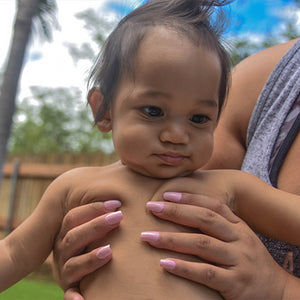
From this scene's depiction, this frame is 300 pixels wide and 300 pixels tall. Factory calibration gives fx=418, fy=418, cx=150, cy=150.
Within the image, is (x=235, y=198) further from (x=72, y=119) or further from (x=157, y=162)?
(x=72, y=119)

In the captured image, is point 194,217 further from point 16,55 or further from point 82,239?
point 16,55

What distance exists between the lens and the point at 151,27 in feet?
4.69

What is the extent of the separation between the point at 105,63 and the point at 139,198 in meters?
0.54

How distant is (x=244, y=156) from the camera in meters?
2.09

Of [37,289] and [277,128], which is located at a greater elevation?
[277,128]

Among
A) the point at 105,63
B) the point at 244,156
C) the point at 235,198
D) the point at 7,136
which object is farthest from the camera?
the point at 7,136

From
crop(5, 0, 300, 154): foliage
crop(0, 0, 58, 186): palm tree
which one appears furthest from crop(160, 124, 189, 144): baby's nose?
crop(5, 0, 300, 154): foliage

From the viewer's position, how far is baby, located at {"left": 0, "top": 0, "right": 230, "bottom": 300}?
4.16 ft

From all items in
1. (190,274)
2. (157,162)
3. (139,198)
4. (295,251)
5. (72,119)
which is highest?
(157,162)

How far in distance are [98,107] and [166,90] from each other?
339 mm

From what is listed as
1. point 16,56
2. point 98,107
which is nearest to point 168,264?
point 98,107

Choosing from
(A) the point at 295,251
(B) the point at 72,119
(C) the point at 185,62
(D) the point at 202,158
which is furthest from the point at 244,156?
(B) the point at 72,119

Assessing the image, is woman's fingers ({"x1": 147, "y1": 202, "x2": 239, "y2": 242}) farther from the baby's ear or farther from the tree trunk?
the tree trunk

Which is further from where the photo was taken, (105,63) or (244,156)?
(244,156)
